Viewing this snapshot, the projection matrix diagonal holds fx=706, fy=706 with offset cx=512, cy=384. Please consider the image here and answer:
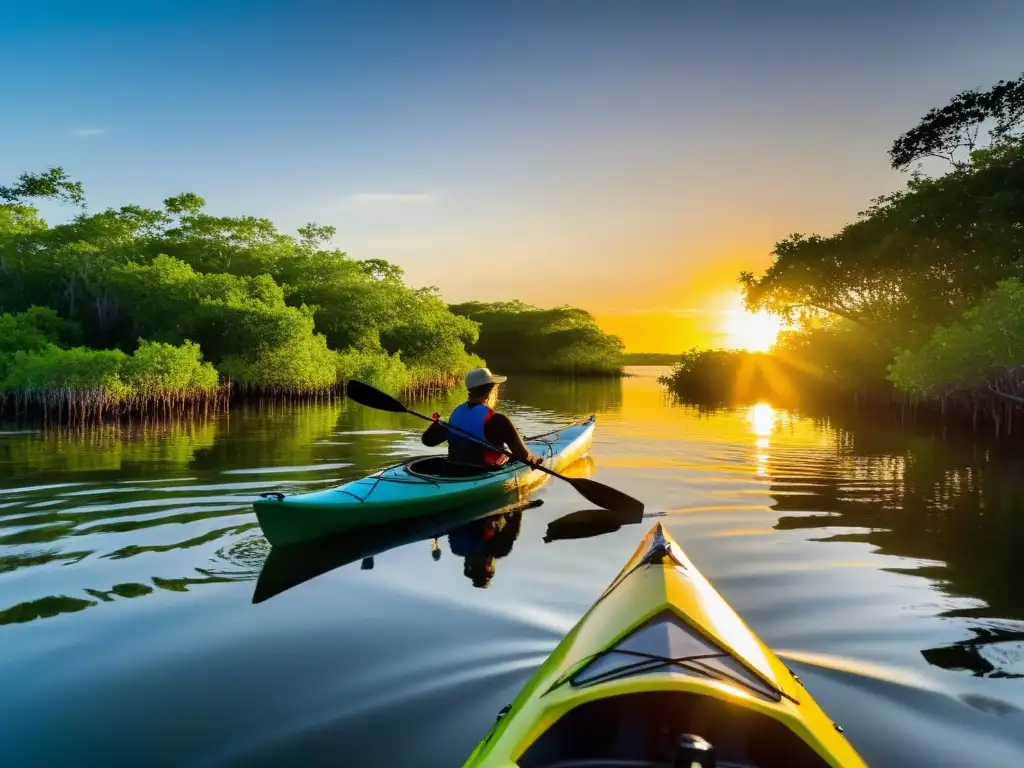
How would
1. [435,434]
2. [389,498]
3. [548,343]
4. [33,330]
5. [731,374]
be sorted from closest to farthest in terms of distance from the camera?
A: [389,498] → [435,434] → [33,330] → [731,374] → [548,343]

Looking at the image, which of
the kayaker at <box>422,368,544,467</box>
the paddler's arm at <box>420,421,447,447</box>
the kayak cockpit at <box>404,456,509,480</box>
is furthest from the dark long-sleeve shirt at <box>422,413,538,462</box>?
the kayak cockpit at <box>404,456,509,480</box>

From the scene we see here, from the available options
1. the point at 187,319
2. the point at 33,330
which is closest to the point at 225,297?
the point at 187,319

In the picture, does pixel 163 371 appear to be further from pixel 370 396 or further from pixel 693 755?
pixel 693 755

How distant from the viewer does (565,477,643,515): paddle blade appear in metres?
7.64

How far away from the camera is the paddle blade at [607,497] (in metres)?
7.64

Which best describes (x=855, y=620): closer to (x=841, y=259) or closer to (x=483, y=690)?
(x=483, y=690)

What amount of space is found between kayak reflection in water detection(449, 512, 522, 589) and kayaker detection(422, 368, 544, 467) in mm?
670

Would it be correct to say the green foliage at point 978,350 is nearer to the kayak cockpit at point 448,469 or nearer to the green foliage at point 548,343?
the kayak cockpit at point 448,469

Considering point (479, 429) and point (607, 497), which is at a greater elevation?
point (479, 429)

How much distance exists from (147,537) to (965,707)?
654 centimetres

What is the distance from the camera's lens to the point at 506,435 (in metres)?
7.70

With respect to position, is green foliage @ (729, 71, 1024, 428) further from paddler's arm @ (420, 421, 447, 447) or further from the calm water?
paddler's arm @ (420, 421, 447, 447)

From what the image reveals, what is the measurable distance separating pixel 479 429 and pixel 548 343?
2822 inches

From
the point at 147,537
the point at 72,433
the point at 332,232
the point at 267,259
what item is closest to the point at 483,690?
the point at 147,537
